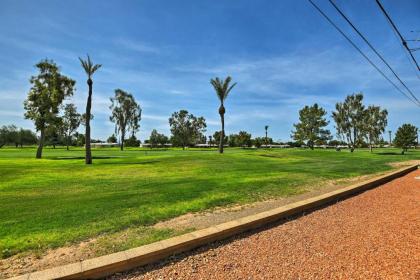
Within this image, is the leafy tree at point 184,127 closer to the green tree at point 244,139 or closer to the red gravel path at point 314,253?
the green tree at point 244,139

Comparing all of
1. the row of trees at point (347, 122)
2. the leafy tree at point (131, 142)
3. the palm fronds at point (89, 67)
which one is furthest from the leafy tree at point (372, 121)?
the leafy tree at point (131, 142)

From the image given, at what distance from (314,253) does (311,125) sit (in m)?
71.4

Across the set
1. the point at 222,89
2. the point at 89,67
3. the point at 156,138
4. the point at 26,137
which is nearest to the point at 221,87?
the point at 222,89

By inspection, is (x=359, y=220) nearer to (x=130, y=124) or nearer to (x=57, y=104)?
(x=57, y=104)

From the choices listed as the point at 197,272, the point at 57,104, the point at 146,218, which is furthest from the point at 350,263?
the point at 57,104

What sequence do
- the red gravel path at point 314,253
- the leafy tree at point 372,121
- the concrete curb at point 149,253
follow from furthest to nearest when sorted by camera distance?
1. the leafy tree at point 372,121
2. the red gravel path at point 314,253
3. the concrete curb at point 149,253

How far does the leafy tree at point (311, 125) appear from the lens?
71750 millimetres

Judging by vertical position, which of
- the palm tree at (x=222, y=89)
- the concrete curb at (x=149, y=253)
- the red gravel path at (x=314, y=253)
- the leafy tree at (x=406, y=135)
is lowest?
the red gravel path at (x=314, y=253)

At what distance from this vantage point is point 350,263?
4.46m

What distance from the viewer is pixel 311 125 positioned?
7269 centimetres

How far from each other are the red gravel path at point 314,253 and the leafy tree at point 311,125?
6792cm

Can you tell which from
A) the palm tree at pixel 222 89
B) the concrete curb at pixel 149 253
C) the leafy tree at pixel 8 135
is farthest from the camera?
the leafy tree at pixel 8 135

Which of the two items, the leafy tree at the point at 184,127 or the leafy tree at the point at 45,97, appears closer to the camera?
the leafy tree at the point at 45,97

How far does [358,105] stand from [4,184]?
2288 inches
